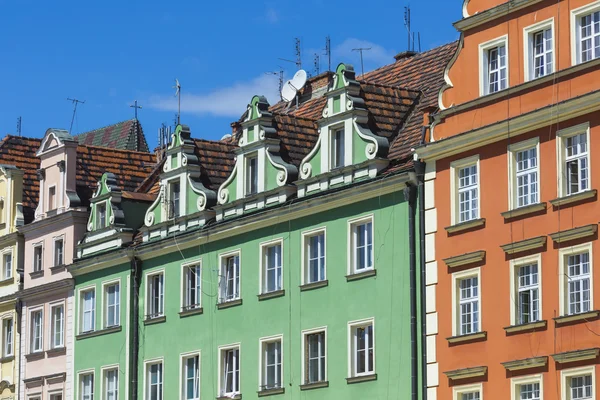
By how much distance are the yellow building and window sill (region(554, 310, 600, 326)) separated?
31.3 meters

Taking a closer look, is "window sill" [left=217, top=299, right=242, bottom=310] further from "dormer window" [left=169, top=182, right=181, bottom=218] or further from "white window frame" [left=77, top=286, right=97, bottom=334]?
"white window frame" [left=77, top=286, right=97, bottom=334]

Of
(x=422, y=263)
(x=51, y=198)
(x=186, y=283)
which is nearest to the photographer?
(x=422, y=263)

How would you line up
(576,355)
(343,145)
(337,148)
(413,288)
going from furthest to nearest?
(337,148) < (343,145) < (413,288) < (576,355)

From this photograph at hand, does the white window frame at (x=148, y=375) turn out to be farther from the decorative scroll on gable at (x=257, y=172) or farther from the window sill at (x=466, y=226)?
the window sill at (x=466, y=226)

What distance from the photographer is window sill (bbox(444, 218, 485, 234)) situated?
160 ft

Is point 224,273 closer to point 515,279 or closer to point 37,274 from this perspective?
point 37,274

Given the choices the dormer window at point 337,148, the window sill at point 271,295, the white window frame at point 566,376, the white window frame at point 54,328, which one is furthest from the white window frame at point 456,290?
the white window frame at point 54,328

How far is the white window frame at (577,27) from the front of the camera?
46281 mm

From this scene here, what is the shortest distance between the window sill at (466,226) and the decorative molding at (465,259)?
742 millimetres

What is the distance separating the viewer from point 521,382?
46656mm

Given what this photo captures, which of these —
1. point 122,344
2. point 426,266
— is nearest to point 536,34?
point 426,266

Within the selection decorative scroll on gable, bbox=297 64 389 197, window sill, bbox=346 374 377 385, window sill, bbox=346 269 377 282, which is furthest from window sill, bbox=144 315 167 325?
window sill, bbox=346 374 377 385

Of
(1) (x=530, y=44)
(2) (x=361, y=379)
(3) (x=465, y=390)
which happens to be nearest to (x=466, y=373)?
(3) (x=465, y=390)

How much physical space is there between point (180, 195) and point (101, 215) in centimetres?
588
